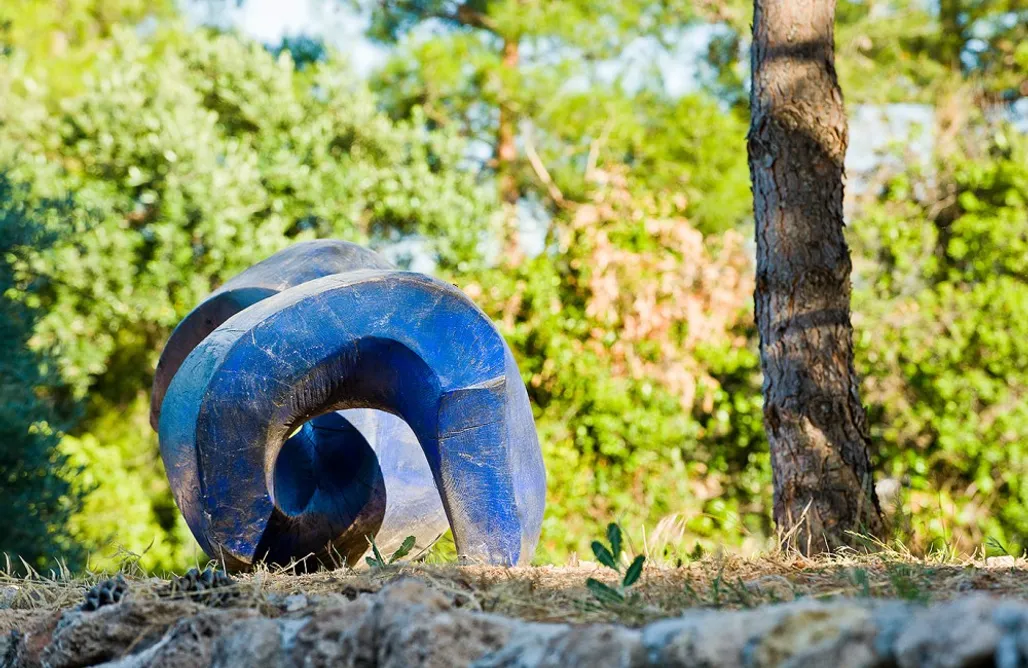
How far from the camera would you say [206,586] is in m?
2.31

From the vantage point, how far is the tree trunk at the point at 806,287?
3646mm

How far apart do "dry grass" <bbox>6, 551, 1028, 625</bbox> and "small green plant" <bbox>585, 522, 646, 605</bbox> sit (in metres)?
0.03

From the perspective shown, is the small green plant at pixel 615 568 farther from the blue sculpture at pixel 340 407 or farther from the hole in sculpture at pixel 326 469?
the hole in sculpture at pixel 326 469

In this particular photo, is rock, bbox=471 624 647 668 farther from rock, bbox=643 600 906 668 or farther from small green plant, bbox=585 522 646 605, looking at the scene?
small green plant, bbox=585 522 646 605

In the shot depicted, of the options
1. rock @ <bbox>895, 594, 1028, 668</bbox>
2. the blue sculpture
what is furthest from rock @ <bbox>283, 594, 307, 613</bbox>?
rock @ <bbox>895, 594, 1028, 668</bbox>

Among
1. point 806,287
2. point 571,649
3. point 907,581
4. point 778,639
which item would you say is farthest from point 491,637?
point 806,287

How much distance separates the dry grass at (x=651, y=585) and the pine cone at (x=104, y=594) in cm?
4

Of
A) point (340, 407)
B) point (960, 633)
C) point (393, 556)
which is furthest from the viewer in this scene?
point (340, 407)

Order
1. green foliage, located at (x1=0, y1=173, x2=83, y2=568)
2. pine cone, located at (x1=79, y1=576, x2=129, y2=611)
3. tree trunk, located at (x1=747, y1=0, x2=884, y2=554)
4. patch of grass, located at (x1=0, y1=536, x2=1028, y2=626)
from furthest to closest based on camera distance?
green foliage, located at (x1=0, y1=173, x2=83, y2=568) < tree trunk, located at (x1=747, y1=0, x2=884, y2=554) < pine cone, located at (x1=79, y1=576, x2=129, y2=611) < patch of grass, located at (x1=0, y1=536, x2=1028, y2=626)

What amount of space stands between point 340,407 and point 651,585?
122cm

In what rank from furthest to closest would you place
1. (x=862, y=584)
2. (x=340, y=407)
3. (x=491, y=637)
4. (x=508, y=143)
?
(x=508, y=143), (x=340, y=407), (x=862, y=584), (x=491, y=637)

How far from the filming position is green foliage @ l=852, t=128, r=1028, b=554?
761 cm

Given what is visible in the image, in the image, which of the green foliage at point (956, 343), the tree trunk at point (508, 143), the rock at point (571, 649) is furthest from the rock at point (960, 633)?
the tree trunk at point (508, 143)

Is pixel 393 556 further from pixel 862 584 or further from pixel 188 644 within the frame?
pixel 862 584
